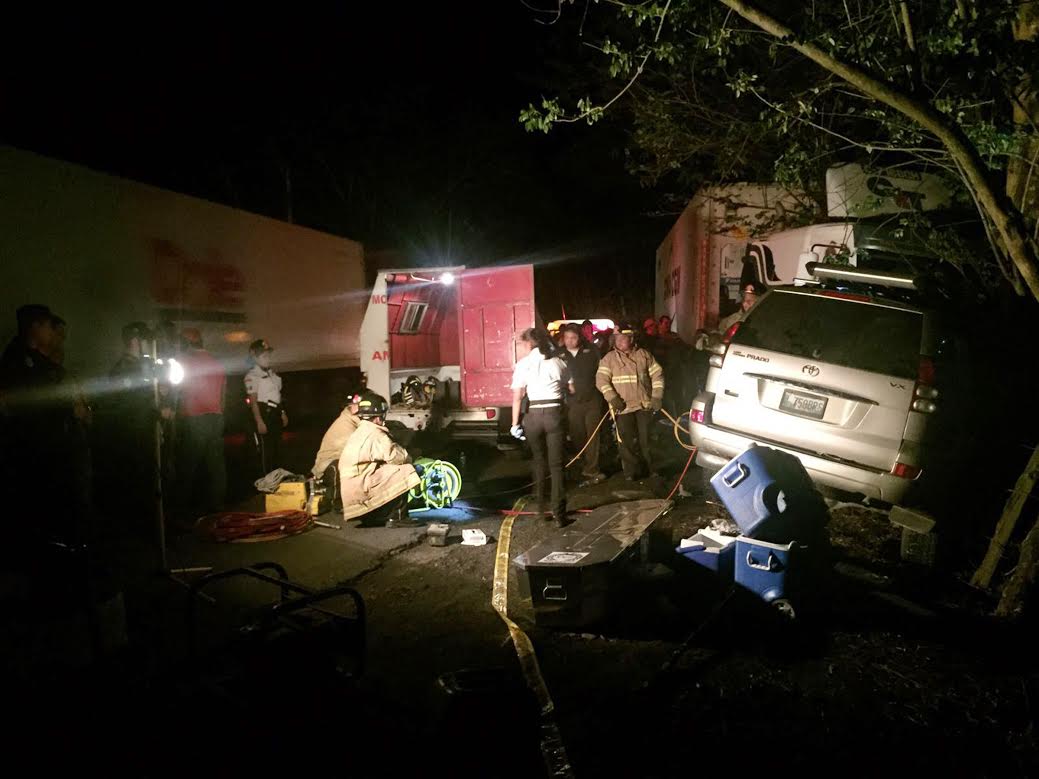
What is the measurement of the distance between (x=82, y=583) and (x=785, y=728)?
3.96 m

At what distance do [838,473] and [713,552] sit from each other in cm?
158

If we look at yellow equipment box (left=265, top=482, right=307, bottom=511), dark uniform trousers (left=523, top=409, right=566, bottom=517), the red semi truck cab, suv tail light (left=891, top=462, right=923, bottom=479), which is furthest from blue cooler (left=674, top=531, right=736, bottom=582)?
the red semi truck cab

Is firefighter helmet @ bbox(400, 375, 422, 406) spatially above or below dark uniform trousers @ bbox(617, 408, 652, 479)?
above

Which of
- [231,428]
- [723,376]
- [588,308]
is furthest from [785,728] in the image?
[588,308]

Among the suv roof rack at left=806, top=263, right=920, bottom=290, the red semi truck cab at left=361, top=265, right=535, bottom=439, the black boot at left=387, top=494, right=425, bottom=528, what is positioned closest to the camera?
the suv roof rack at left=806, top=263, right=920, bottom=290

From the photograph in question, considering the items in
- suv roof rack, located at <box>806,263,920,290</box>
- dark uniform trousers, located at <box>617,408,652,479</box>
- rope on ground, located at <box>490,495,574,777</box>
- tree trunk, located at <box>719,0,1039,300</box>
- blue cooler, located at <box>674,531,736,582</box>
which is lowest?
rope on ground, located at <box>490,495,574,777</box>

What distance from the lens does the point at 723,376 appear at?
6367 millimetres

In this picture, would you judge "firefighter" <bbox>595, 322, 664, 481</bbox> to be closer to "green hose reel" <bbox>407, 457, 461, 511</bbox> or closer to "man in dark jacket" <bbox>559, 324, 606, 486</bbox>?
"man in dark jacket" <bbox>559, 324, 606, 486</bbox>

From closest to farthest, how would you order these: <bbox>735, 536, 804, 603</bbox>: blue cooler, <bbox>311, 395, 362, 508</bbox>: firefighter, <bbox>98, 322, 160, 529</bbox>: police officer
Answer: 1. <bbox>735, 536, 804, 603</bbox>: blue cooler
2. <bbox>98, 322, 160, 529</bbox>: police officer
3. <bbox>311, 395, 362, 508</bbox>: firefighter

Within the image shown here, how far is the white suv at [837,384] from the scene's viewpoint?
5.43m

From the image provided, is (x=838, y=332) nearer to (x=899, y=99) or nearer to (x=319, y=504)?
(x=899, y=99)

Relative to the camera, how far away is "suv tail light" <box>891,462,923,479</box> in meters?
5.38

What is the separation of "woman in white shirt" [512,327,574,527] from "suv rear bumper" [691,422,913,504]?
5.13ft

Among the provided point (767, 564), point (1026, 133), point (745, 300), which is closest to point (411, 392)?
point (745, 300)
